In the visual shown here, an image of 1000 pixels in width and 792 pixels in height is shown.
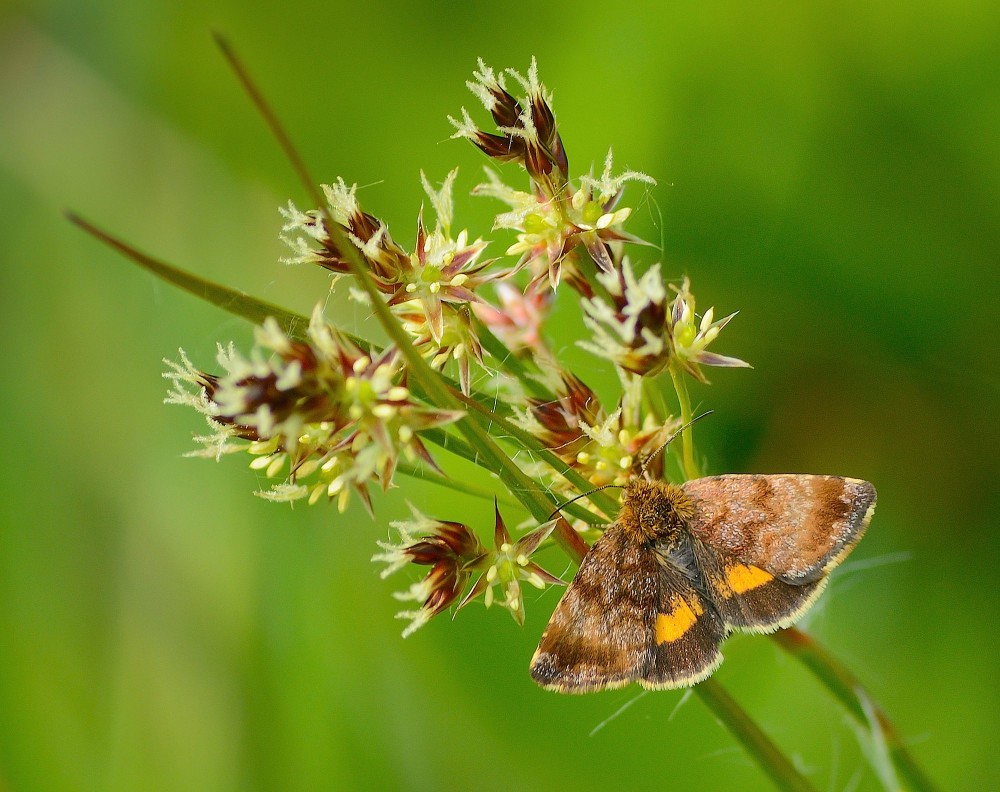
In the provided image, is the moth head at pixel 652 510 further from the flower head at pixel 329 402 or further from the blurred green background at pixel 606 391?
the blurred green background at pixel 606 391

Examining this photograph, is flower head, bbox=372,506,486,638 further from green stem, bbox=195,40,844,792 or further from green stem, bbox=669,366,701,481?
green stem, bbox=669,366,701,481

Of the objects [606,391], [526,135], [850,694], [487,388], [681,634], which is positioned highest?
[526,135]

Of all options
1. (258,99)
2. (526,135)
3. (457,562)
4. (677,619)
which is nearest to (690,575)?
(677,619)

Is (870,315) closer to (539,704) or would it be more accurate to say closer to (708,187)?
(708,187)

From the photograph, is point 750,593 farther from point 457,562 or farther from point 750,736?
point 457,562

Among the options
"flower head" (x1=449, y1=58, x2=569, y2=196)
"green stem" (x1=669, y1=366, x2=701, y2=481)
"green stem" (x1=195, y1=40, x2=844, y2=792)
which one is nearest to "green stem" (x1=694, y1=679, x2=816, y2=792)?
"green stem" (x1=195, y1=40, x2=844, y2=792)
